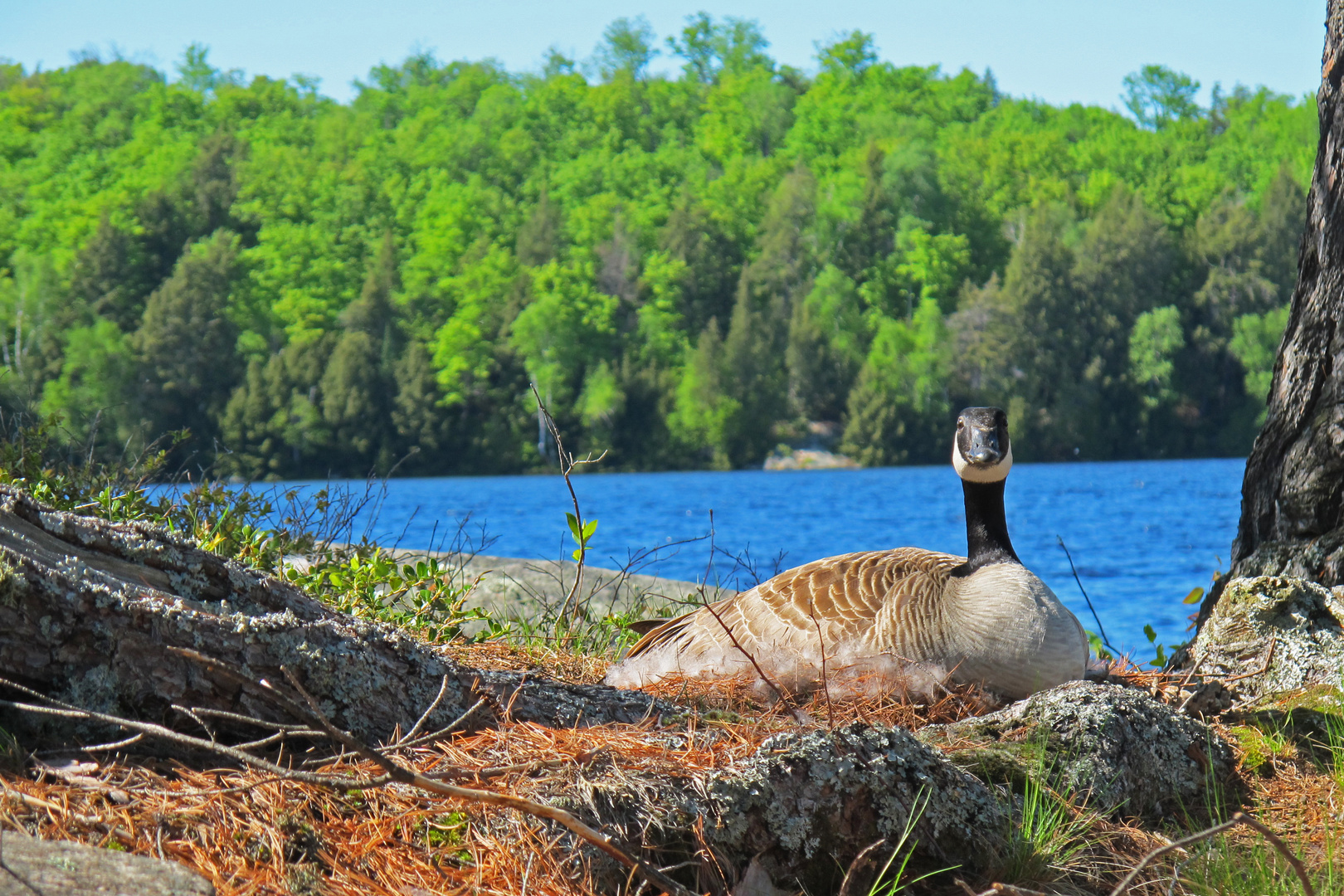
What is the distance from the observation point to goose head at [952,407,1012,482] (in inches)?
173

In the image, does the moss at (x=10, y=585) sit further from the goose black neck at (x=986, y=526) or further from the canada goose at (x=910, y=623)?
the goose black neck at (x=986, y=526)

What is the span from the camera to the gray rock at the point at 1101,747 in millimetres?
2994

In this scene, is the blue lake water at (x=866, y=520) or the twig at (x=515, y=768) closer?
the twig at (x=515, y=768)

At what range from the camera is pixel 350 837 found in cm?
241

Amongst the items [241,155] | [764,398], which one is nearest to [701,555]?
[764,398]

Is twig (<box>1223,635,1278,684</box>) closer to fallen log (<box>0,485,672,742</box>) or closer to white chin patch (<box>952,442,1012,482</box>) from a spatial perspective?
white chin patch (<box>952,442,1012,482</box>)

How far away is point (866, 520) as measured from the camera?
31562 millimetres

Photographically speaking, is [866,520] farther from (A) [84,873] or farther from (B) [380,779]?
(A) [84,873]

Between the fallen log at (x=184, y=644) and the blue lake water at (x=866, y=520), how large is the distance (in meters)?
2.31

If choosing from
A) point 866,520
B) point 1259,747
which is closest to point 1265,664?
point 1259,747

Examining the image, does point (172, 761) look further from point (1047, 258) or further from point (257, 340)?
point (257, 340)

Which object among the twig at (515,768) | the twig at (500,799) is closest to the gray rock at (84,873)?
the twig at (500,799)

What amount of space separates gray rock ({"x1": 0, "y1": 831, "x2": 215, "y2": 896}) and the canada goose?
5.98 ft

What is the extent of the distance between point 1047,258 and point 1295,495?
6318 centimetres
